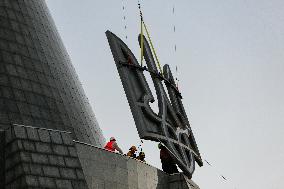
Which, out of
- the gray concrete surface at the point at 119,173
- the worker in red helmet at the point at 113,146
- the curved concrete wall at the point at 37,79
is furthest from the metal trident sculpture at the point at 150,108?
the curved concrete wall at the point at 37,79

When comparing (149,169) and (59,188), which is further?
(149,169)

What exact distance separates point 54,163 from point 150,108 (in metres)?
7.77

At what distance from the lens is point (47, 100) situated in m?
29.1

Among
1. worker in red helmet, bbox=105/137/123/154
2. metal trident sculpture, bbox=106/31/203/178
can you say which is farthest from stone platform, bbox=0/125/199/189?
metal trident sculpture, bbox=106/31/203/178

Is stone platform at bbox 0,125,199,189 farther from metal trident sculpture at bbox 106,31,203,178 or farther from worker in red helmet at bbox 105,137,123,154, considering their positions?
metal trident sculpture at bbox 106,31,203,178

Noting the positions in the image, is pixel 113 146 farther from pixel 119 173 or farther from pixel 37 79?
pixel 37 79

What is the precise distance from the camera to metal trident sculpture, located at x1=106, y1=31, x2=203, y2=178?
25031 millimetres

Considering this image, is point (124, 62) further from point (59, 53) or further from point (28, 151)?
point (59, 53)

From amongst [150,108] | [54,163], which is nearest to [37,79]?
[150,108]

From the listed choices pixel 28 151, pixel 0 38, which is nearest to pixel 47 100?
pixel 0 38

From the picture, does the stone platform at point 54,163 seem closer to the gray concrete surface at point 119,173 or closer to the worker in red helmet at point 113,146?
the gray concrete surface at point 119,173

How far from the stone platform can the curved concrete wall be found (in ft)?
18.3

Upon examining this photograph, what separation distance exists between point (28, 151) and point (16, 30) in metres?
14.6

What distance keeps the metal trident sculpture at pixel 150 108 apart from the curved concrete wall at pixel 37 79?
5.29 metres
